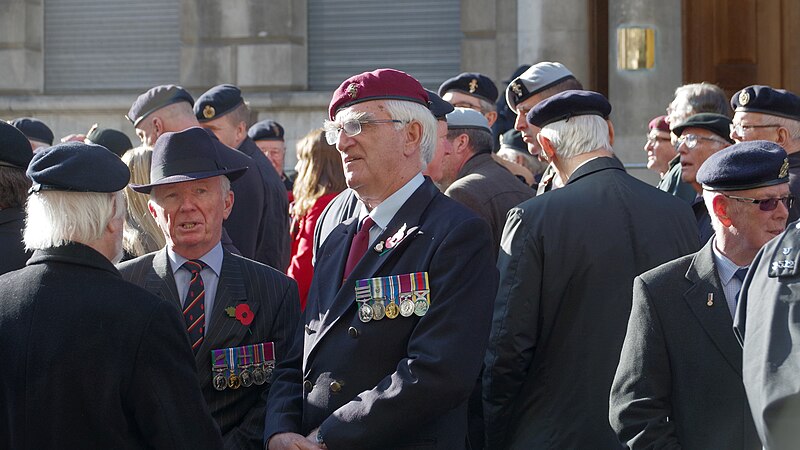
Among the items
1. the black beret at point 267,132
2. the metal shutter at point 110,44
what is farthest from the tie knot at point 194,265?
the metal shutter at point 110,44

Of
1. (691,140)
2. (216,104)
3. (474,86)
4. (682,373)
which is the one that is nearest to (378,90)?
(682,373)

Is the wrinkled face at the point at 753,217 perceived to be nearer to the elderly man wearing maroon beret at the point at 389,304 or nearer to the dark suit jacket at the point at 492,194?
the elderly man wearing maroon beret at the point at 389,304

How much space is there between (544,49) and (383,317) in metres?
6.39

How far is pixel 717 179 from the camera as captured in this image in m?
4.14

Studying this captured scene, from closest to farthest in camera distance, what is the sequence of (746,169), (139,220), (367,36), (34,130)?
(746,169) < (139,220) < (34,130) < (367,36)

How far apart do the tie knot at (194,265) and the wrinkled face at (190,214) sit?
22mm

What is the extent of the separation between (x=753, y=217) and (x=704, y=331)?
0.41 m

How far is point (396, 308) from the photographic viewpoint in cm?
Result: 402

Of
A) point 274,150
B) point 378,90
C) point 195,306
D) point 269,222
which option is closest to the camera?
point 378,90

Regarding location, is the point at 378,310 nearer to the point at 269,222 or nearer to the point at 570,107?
the point at 570,107

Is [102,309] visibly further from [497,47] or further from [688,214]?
[497,47]

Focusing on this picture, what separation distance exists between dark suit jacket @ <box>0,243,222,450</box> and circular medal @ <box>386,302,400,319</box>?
2.23 feet

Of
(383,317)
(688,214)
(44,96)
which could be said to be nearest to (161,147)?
(383,317)

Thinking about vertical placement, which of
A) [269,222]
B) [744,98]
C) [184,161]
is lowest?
[269,222]
